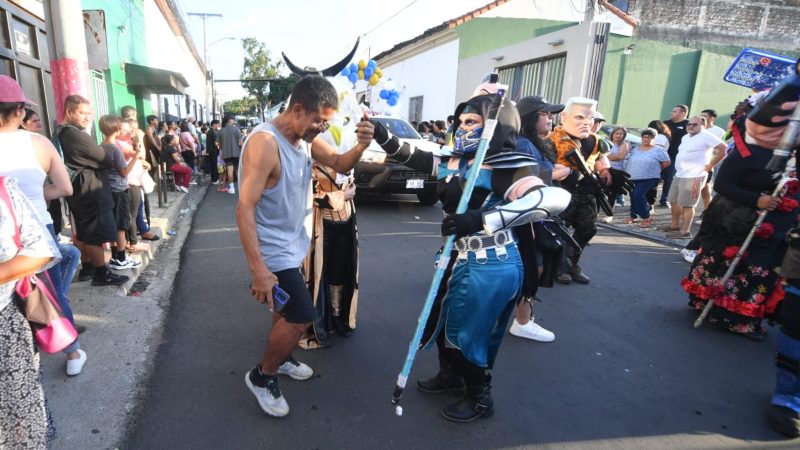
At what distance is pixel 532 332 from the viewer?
3734 millimetres

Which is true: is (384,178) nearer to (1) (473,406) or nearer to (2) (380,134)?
(2) (380,134)

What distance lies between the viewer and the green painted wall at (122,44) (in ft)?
33.0

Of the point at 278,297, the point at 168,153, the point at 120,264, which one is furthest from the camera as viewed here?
the point at 168,153

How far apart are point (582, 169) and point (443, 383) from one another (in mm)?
2621

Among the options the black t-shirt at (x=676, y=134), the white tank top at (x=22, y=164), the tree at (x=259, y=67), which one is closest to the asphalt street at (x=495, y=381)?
the white tank top at (x=22, y=164)

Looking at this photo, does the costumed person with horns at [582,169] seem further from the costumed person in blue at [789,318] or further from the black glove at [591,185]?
the costumed person in blue at [789,318]

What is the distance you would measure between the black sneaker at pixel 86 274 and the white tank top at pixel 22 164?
1.93m

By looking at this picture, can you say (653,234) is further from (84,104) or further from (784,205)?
(84,104)

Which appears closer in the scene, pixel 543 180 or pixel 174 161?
pixel 543 180

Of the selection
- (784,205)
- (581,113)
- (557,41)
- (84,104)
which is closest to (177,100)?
(557,41)

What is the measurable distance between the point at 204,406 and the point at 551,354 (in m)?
2.49

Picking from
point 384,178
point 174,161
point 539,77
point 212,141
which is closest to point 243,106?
point 212,141

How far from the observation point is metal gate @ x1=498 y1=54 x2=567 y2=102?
13555 mm

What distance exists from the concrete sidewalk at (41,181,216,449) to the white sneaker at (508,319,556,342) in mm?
2761
